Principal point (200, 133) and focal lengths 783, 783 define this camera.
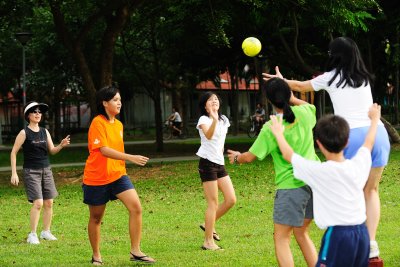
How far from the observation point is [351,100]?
22.7 feet

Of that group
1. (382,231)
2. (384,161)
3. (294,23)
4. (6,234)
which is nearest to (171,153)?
(294,23)

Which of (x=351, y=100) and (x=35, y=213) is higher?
(x=351, y=100)

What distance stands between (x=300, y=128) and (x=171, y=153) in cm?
2149

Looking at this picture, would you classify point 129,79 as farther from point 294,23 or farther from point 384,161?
point 384,161

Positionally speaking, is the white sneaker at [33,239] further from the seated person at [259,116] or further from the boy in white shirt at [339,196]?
the seated person at [259,116]

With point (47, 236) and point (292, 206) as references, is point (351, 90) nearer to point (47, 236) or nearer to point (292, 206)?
point (292, 206)

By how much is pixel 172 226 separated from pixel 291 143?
18.7 feet

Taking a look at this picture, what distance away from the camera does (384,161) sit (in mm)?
7062

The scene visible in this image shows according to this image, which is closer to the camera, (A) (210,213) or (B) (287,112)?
(B) (287,112)

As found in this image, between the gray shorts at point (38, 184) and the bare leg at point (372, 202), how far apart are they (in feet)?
17.5

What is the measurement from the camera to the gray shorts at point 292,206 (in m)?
6.62

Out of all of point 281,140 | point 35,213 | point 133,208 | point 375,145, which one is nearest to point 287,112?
point 281,140

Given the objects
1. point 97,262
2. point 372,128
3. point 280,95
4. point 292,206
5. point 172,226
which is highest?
point 280,95

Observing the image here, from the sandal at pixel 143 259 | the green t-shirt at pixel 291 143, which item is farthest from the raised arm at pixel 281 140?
the sandal at pixel 143 259
